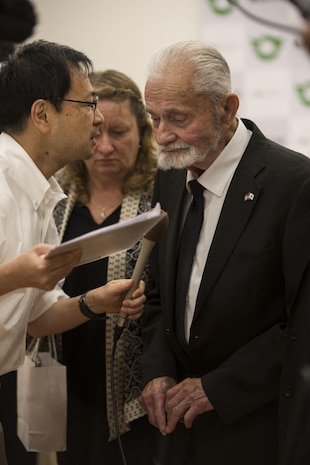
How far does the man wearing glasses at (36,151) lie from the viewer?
5.35ft

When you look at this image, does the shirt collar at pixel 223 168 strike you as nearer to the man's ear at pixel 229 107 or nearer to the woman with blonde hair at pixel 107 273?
the man's ear at pixel 229 107

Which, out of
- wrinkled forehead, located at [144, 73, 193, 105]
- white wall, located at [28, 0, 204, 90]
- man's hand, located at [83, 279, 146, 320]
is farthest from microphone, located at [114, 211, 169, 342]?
white wall, located at [28, 0, 204, 90]

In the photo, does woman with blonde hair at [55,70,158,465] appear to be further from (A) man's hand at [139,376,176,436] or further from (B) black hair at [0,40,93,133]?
(B) black hair at [0,40,93,133]

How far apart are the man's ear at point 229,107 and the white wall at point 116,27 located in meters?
1.58

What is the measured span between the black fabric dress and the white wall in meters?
1.38

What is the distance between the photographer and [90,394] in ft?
7.26

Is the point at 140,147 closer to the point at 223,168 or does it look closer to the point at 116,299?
the point at 223,168

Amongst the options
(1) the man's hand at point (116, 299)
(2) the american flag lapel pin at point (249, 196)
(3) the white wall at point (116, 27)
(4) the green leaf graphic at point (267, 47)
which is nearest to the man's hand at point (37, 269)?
(1) the man's hand at point (116, 299)

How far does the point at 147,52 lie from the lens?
338cm

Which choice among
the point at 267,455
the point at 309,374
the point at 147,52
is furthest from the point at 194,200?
the point at 147,52

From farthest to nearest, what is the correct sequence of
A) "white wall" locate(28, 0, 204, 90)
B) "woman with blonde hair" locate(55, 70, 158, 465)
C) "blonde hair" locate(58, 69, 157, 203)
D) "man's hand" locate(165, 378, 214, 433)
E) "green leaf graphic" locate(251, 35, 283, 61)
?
"white wall" locate(28, 0, 204, 90)
"green leaf graphic" locate(251, 35, 283, 61)
"blonde hair" locate(58, 69, 157, 203)
"woman with blonde hair" locate(55, 70, 158, 465)
"man's hand" locate(165, 378, 214, 433)

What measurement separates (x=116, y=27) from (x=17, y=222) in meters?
2.03

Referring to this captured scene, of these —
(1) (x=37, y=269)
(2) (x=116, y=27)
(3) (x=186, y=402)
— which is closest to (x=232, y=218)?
(3) (x=186, y=402)

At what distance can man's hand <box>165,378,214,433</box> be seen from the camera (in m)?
1.73
